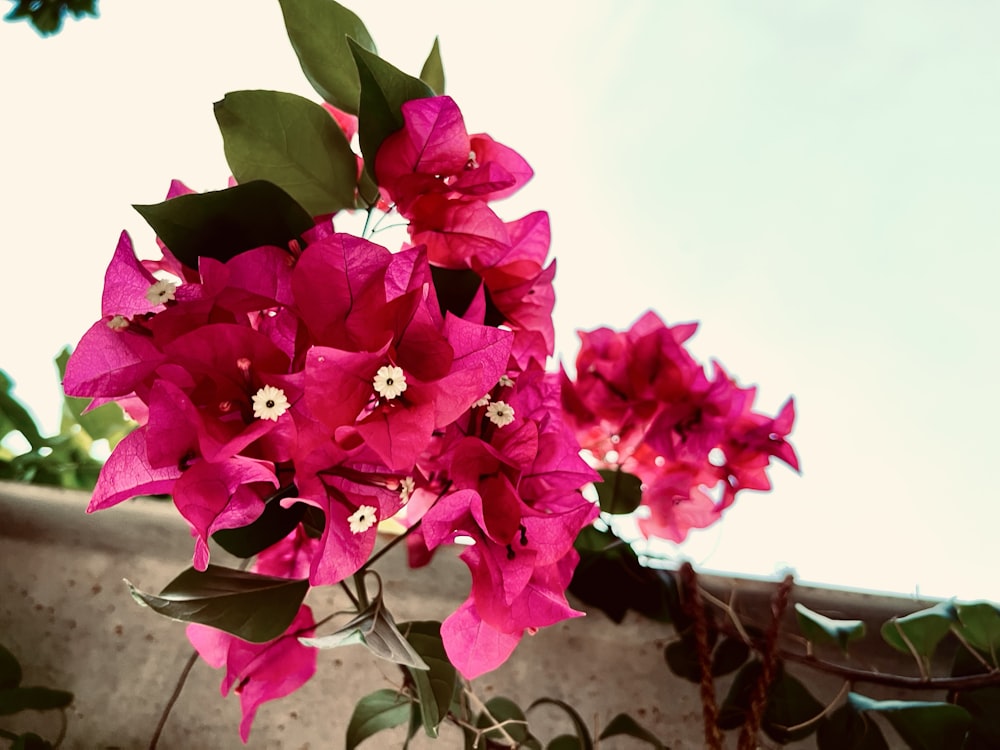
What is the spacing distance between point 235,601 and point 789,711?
0.55 meters

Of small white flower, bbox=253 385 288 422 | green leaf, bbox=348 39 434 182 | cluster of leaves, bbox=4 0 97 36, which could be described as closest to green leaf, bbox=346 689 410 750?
small white flower, bbox=253 385 288 422

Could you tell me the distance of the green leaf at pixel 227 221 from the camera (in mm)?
484

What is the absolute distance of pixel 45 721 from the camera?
0.74m

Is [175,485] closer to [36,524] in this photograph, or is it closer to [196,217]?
[196,217]

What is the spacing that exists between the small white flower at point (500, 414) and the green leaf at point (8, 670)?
21.3 inches

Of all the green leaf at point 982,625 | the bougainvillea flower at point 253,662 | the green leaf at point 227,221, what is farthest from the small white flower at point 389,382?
the green leaf at point 982,625

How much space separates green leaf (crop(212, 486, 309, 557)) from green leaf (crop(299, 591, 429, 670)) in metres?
0.08

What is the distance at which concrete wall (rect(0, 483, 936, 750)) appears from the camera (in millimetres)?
750

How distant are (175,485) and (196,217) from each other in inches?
6.9

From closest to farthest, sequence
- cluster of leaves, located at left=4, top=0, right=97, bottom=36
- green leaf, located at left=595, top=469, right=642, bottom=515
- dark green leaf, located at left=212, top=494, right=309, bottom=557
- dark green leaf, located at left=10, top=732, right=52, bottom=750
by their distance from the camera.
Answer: dark green leaf, located at left=212, top=494, right=309, bottom=557 → dark green leaf, located at left=10, top=732, right=52, bottom=750 → green leaf, located at left=595, top=469, right=642, bottom=515 → cluster of leaves, located at left=4, top=0, right=97, bottom=36

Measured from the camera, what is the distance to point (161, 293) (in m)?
0.48

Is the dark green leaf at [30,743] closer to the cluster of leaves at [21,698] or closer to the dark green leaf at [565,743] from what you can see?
the cluster of leaves at [21,698]

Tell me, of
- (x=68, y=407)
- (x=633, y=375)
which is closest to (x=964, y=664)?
(x=633, y=375)

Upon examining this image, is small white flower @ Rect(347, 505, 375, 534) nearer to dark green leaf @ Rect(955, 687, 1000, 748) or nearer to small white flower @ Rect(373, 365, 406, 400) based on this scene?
small white flower @ Rect(373, 365, 406, 400)
